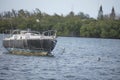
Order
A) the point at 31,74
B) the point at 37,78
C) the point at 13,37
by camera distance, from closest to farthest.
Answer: the point at 37,78 < the point at 31,74 < the point at 13,37

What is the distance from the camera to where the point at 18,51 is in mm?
74688

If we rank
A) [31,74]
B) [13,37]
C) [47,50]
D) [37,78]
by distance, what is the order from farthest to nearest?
[13,37] → [47,50] → [31,74] → [37,78]

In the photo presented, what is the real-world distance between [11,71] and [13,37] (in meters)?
29.7

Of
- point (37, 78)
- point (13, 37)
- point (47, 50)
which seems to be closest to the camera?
point (37, 78)

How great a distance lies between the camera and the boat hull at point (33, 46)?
7112 cm

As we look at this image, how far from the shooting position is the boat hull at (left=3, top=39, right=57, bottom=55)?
71.1m

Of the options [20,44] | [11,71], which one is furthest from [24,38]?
[11,71]

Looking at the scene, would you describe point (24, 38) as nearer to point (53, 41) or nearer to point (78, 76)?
point (53, 41)

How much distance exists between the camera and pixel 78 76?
151 feet


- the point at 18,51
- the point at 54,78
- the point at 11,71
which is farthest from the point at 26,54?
the point at 54,78

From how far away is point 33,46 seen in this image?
7194cm

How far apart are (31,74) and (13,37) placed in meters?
31.8

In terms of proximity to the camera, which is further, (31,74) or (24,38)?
(24,38)

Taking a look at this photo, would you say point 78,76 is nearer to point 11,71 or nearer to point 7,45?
point 11,71
